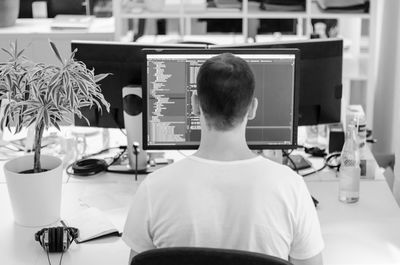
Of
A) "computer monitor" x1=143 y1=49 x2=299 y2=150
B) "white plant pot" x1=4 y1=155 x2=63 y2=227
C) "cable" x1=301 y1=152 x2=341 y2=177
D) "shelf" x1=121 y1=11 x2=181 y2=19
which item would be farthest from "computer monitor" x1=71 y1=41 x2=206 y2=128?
"shelf" x1=121 y1=11 x2=181 y2=19

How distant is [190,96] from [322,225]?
634mm

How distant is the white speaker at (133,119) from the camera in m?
2.63

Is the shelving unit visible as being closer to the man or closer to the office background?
the office background

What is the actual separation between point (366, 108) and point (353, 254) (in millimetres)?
2217

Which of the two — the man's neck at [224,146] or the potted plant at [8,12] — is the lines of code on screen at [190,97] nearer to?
the man's neck at [224,146]

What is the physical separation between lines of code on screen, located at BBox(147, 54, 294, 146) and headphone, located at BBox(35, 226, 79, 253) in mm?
539

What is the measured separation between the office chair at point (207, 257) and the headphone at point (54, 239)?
68 cm

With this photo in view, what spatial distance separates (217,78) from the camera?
1.70 m

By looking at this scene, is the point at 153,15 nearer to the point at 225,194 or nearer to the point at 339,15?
the point at 339,15

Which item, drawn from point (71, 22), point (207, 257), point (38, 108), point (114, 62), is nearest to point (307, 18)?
point (71, 22)

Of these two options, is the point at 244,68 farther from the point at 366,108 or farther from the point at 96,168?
the point at 366,108

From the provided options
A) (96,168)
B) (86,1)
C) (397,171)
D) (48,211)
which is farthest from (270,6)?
(48,211)

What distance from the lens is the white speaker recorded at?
8.64 feet

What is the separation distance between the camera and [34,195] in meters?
2.27
